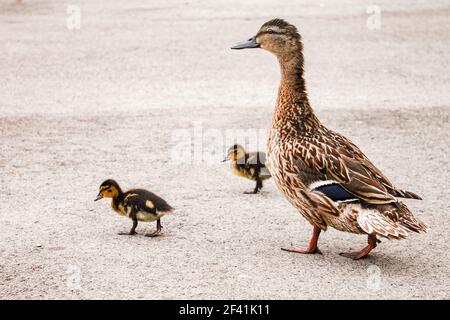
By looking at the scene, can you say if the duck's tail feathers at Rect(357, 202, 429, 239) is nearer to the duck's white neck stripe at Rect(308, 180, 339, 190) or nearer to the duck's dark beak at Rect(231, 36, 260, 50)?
the duck's white neck stripe at Rect(308, 180, 339, 190)

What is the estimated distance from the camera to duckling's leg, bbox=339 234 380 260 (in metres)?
5.44

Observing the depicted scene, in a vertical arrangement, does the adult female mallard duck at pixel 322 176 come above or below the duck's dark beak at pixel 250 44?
below

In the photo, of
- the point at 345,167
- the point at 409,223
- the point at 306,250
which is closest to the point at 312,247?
the point at 306,250

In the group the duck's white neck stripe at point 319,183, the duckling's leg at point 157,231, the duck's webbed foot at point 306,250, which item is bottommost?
the duck's webbed foot at point 306,250

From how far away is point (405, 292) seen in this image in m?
4.94

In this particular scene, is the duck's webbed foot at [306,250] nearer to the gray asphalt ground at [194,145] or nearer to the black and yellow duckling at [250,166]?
the gray asphalt ground at [194,145]

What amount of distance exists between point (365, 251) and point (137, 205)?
1753 millimetres

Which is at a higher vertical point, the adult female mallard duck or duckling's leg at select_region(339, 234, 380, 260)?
the adult female mallard duck

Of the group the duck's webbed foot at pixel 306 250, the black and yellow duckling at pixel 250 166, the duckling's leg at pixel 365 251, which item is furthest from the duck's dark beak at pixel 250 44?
the duckling's leg at pixel 365 251

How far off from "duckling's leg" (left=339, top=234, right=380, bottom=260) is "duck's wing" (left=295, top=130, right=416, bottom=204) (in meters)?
0.40

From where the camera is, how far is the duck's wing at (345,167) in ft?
16.7

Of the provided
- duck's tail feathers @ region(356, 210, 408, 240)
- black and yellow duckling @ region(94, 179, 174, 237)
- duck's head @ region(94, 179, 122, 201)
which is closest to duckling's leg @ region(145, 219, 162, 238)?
black and yellow duckling @ region(94, 179, 174, 237)

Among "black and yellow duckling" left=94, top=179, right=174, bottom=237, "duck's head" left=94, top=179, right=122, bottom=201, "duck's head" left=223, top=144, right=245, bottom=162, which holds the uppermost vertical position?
"duck's head" left=223, top=144, right=245, bottom=162

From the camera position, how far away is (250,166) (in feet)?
23.7
